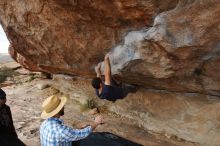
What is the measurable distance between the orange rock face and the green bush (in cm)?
324

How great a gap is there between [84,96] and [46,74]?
4.25ft

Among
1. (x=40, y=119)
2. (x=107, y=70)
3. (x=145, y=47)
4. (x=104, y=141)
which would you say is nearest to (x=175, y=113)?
(x=104, y=141)

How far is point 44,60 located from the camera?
602 cm

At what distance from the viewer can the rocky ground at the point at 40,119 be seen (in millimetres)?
5410

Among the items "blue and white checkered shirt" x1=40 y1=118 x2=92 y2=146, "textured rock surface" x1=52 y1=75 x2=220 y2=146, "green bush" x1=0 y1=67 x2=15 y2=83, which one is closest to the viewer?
"blue and white checkered shirt" x1=40 y1=118 x2=92 y2=146

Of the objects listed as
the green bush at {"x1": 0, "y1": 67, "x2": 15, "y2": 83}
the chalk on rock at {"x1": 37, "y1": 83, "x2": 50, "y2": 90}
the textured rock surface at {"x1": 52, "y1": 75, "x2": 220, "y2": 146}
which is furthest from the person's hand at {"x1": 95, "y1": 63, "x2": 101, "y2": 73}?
the green bush at {"x1": 0, "y1": 67, "x2": 15, "y2": 83}

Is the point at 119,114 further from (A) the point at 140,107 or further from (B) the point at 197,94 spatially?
(B) the point at 197,94

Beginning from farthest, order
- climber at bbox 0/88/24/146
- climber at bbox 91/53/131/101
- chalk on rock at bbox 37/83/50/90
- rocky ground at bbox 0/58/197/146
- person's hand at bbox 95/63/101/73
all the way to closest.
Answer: chalk on rock at bbox 37/83/50/90 < rocky ground at bbox 0/58/197/146 < person's hand at bbox 95/63/101/73 < climber at bbox 91/53/131/101 < climber at bbox 0/88/24/146

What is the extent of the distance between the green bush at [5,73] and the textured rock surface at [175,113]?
357 centimetres

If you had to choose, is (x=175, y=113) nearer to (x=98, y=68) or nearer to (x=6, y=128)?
(x=98, y=68)

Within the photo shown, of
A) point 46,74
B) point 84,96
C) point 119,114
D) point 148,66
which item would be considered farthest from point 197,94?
point 46,74

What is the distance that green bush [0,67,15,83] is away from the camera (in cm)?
886

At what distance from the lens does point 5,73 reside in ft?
30.3

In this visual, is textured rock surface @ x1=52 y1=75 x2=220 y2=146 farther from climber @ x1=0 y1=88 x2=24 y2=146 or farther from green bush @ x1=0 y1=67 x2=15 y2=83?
green bush @ x1=0 y1=67 x2=15 y2=83
